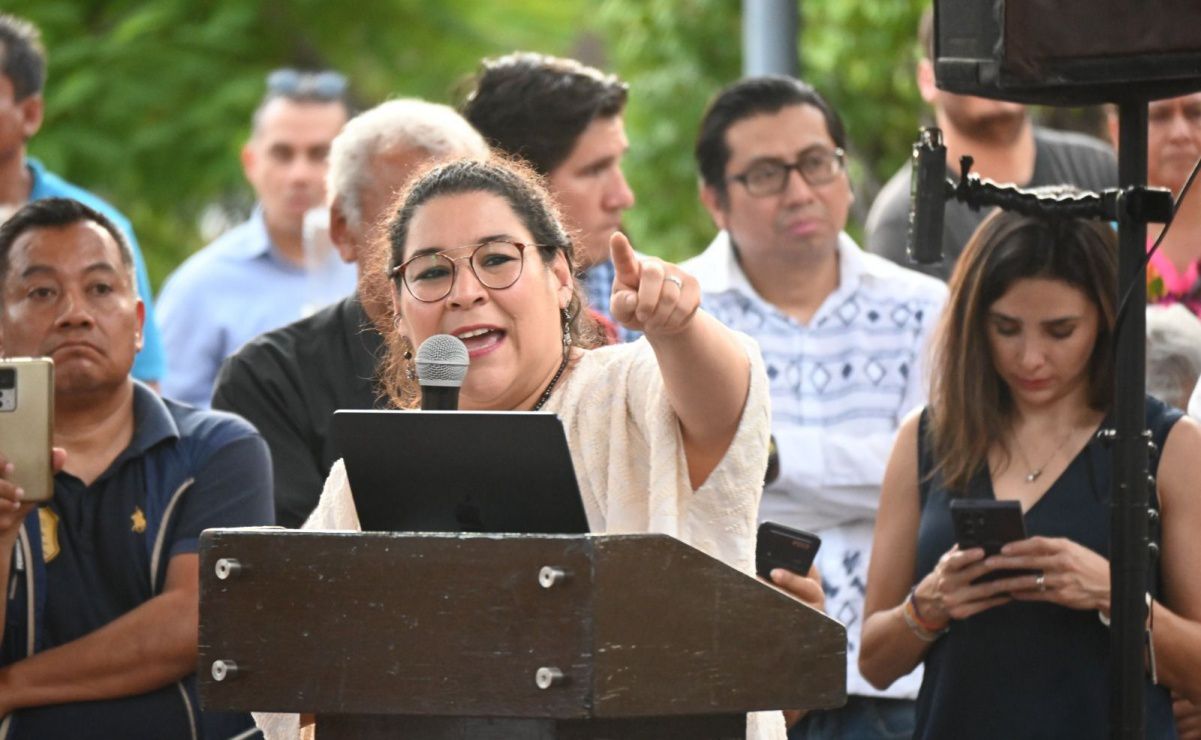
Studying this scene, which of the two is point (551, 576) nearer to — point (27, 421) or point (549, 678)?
point (549, 678)

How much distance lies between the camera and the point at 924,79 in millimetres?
6691

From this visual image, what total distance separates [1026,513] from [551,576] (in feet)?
6.30

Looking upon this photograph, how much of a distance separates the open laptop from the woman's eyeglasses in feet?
1.60

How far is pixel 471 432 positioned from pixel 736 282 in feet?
9.44

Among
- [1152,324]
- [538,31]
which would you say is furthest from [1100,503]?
[538,31]

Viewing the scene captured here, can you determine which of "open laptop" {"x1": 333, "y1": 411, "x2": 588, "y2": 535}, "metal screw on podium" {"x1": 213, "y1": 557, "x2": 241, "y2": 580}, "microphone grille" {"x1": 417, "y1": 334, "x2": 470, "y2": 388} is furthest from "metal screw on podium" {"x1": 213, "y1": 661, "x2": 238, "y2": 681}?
"microphone grille" {"x1": 417, "y1": 334, "x2": 470, "y2": 388}

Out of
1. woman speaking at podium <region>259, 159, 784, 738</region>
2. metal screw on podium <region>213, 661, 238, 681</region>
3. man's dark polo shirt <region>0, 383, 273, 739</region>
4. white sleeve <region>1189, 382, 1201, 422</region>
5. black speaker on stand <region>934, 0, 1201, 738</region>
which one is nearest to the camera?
metal screw on podium <region>213, 661, 238, 681</region>

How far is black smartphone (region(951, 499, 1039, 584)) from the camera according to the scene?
4219 mm

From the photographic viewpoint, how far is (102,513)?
451 centimetres

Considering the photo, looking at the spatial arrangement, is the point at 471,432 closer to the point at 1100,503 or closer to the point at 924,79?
the point at 1100,503

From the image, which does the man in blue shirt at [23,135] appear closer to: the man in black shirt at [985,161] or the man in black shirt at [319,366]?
the man in black shirt at [319,366]

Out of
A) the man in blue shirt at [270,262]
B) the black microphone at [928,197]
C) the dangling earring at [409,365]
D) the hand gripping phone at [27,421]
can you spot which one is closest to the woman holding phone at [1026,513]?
the black microphone at [928,197]

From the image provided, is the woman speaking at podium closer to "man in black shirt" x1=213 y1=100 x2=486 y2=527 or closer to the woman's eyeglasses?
the woman's eyeglasses

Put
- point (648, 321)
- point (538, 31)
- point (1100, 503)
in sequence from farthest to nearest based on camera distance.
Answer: point (538, 31), point (1100, 503), point (648, 321)
